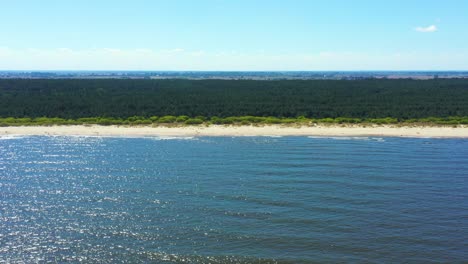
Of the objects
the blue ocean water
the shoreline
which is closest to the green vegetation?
the shoreline

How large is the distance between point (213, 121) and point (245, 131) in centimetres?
598

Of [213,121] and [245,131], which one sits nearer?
[245,131]

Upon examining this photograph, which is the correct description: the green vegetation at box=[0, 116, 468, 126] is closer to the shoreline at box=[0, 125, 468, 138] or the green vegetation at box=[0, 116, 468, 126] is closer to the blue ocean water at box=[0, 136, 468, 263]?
the shoreline at box=[0, 125, 468, 138]

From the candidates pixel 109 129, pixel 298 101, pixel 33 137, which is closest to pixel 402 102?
pixel 298 101

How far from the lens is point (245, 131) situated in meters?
43.1

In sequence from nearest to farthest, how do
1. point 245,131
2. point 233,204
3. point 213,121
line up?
point 233,204 < point 245,131 < point 213,121

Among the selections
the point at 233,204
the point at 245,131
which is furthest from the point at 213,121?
the point at 233,204

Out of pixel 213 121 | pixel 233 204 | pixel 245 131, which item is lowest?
pixel 233 204

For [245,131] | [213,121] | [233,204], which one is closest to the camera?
[233,204]

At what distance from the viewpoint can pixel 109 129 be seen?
144 feet

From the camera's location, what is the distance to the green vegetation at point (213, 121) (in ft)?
153

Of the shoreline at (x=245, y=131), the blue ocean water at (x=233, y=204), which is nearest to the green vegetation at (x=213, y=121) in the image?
the shoreline at (x=245, y=131)

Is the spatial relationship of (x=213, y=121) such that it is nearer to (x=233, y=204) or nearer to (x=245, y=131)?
(x=245, y=131)

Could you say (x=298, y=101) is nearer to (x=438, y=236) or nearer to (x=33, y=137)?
(x=33, y=137)
